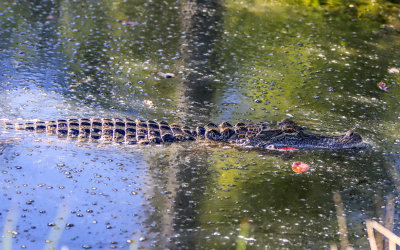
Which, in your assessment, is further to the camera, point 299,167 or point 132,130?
point 132,130

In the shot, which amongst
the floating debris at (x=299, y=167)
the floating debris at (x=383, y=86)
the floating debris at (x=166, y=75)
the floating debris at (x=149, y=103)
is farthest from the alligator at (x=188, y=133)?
the floating debris at (x=383, y=86)

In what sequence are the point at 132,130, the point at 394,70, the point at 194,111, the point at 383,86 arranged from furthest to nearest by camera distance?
the point at 394,70
the point at 383,86
the point at 194,111
the point at 132,130

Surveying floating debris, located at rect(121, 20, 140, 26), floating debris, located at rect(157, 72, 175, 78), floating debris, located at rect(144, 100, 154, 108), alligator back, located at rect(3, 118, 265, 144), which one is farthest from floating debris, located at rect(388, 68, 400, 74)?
Result: floating debris, located at rect(121, 20, 140, 26)

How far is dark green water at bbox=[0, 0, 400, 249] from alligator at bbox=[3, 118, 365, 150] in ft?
0.26

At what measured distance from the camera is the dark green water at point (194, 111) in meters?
3.35

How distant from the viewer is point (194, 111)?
5.01 meters

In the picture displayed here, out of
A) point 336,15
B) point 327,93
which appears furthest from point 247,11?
point 327,93

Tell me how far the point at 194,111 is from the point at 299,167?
1.27 meters

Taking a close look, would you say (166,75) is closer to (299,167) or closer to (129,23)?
(129,23)

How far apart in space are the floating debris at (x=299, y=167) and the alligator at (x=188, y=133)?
0.29 meters

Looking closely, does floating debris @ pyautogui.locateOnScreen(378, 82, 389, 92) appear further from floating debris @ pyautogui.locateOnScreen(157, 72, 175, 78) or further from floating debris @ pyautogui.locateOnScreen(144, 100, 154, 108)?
floating debris @ pyautogui.locateOnScreen(144, 100, 154, 108)

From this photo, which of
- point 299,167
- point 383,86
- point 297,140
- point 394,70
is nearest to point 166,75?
point 297,140

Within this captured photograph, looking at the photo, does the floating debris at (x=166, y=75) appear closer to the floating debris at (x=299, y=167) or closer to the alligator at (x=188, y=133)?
the alligator at (x=188, y=133)

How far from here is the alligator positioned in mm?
4355
